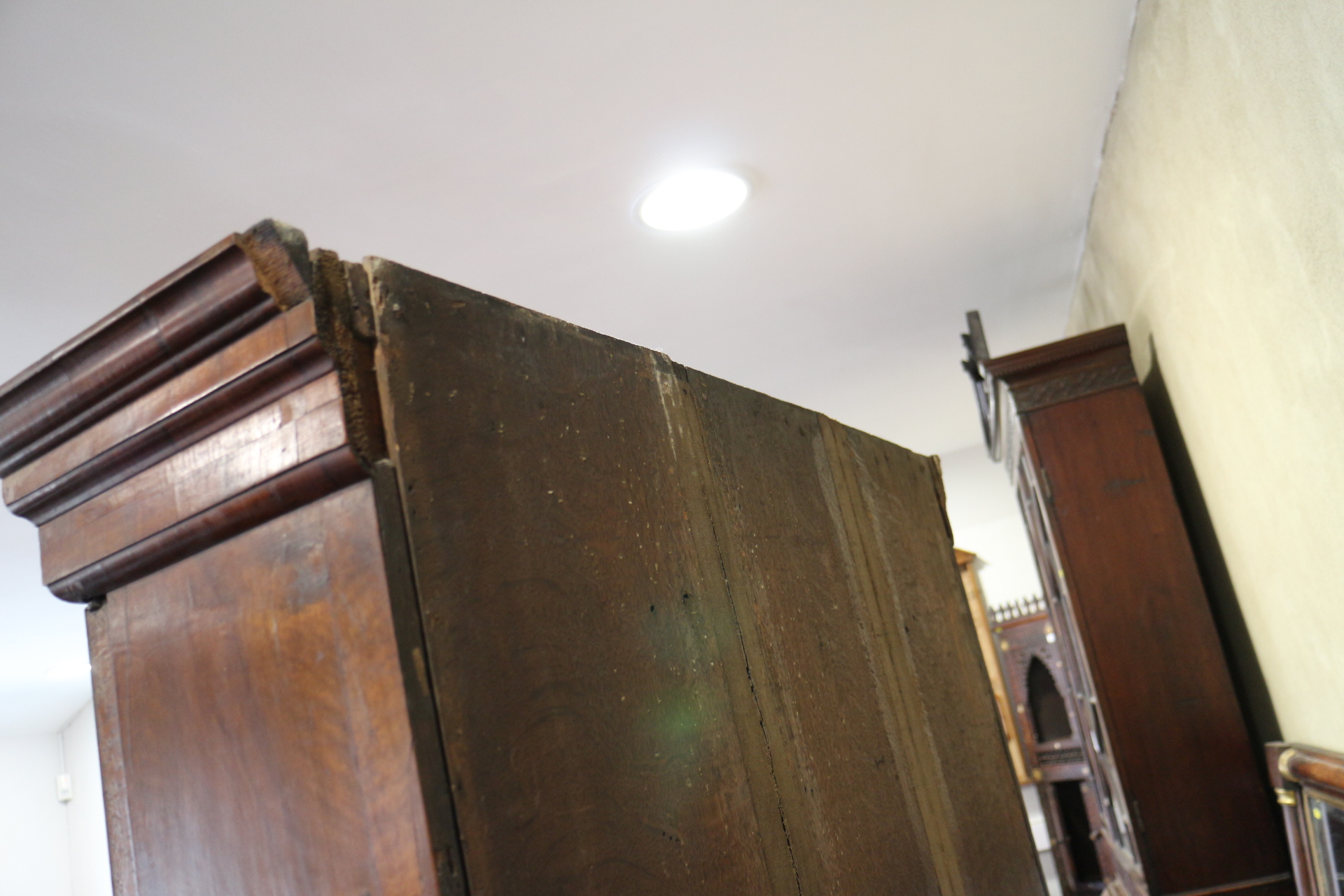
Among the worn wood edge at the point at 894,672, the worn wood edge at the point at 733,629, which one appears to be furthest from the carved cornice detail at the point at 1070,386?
the worn wood edge at the point at 733,629

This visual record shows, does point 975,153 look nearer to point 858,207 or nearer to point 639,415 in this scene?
point 858,207

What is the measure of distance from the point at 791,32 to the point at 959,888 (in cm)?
137

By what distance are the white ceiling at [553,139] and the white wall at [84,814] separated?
6143 mm

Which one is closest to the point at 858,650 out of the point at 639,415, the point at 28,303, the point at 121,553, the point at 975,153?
the point at 639,415

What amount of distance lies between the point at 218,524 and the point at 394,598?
150 mm

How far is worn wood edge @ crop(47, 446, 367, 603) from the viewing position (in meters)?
0.54

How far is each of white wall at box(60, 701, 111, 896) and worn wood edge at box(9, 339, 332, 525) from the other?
24.8 feet

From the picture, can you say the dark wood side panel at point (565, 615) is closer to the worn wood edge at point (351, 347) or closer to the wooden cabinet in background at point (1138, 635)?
the worn wood edge at point (351, 347)

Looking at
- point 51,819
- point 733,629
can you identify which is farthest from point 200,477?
point 51,819

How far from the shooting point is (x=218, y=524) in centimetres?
59

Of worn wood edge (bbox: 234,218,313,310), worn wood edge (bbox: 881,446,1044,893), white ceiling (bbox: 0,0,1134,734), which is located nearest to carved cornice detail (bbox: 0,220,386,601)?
worn wood edge (bbox: 234,218,313,310)

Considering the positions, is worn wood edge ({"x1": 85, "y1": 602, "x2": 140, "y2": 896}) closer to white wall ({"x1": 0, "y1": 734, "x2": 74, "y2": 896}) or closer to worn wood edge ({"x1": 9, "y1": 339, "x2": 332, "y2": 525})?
worn wood edge ({"x1": 9, "y1": 339, "x2": 332, "y2": 525})

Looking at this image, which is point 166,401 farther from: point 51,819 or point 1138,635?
point 51,819

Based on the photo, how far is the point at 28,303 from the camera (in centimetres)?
211
